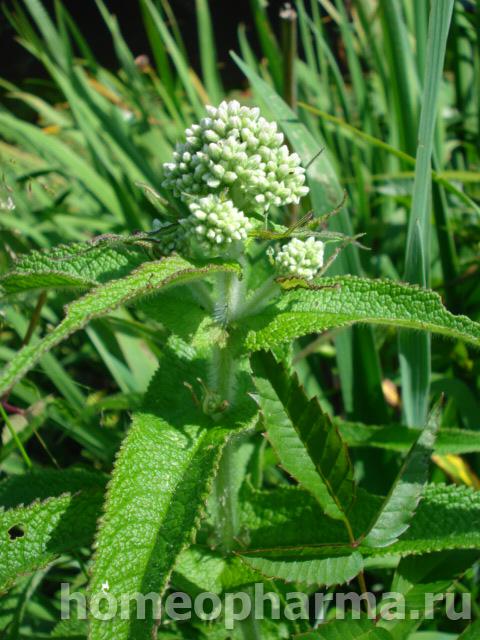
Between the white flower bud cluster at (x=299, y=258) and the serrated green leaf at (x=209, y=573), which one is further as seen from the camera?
the serrated green leaf at (x=209, y=573)

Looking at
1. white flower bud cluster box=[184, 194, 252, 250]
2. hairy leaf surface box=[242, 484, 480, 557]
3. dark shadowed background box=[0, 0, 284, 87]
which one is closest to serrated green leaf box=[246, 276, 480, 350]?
white flower bud cluster box=[184, 194, 252, 250]

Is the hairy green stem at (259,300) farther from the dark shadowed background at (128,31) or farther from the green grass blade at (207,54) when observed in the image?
the dark shadowed background at (128,31)

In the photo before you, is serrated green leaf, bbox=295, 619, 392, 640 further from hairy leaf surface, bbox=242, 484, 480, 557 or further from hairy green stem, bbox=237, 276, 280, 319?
hairy green stem, bbox=237, 276, 280, 319

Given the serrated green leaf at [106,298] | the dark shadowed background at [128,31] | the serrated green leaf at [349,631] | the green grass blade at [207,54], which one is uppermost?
the dark shadowed background at [128,31]

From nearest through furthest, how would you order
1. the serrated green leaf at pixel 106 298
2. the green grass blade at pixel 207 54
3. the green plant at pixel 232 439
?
the serrated green leaf at pixel 106 298 < the green plant at pixel 232 439 < the green grass blade at pixel 207 54

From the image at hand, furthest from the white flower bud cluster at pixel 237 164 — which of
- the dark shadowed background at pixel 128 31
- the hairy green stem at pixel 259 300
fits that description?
the dark shadowed background at pixel 128 31

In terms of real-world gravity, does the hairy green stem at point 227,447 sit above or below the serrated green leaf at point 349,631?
above

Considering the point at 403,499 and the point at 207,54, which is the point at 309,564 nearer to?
the point at 403,499

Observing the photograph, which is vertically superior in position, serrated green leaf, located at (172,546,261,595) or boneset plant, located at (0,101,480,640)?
boneset plant, located at (0,101,480,640)
